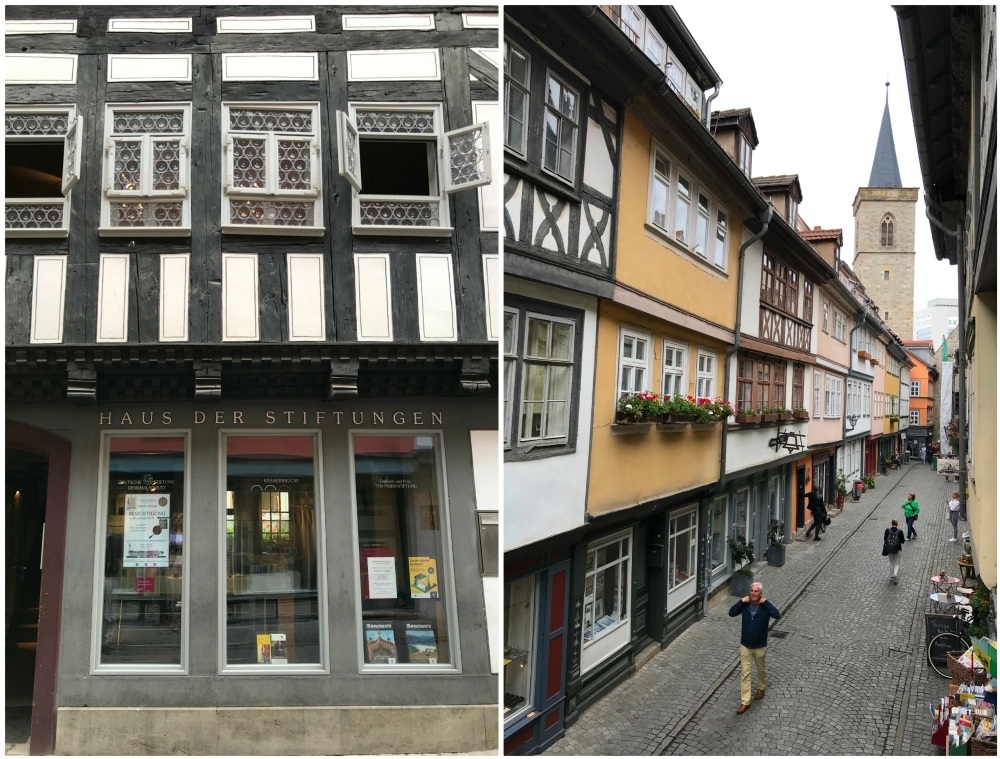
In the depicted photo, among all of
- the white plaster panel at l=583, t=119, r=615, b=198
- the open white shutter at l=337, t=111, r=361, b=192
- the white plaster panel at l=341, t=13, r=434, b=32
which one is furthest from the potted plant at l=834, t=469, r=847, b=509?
the open white shutter at l=337, t=111, r=361, b=192

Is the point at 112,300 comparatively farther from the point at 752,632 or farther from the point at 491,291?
the point at 752,632

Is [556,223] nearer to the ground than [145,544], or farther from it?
farther from it

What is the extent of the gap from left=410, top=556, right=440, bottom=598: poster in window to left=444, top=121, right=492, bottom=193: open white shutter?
278cm

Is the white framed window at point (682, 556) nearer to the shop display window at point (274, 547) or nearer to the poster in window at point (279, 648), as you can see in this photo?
the shop display window at point (274, 547)

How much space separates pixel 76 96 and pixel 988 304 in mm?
8403

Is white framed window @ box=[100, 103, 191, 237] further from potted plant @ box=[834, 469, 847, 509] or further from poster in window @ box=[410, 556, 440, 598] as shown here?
potted plant @ box=[834, 469, 847, 509]

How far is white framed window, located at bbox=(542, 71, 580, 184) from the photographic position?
5234 millimetres

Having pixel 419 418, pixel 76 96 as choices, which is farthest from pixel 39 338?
pixel 419 418

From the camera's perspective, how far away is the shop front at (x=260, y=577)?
17.7ft

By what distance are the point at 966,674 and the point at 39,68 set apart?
875cm

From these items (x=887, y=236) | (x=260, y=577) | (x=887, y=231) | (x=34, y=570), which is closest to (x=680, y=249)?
(x=260, y=577)

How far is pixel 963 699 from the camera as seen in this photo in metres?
5.73

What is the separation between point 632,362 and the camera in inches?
274

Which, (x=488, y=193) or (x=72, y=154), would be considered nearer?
(x=72, y=154)
